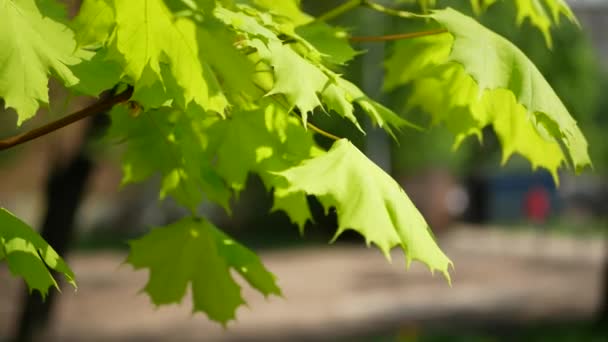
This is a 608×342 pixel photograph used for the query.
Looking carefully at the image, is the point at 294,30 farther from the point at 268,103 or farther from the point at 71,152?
the point at 71,152

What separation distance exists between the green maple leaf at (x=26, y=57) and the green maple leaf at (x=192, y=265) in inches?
30.3

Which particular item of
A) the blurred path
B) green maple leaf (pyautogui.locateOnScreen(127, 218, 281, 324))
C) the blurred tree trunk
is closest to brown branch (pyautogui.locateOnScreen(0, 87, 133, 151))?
green maple leaf (pyautogui.locateOnScreen(127, 218, 281, 324))

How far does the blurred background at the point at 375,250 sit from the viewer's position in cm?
816

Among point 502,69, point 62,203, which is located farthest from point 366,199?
point 62,203

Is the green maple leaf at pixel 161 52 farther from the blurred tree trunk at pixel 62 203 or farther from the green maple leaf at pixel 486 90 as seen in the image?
the blurred tree trunk at pixel 62 203

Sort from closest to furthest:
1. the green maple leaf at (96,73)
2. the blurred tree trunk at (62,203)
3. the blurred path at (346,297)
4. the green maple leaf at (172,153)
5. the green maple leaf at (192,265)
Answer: the green maple leaf at (96,73), the green maple leaf at (172,153), the green maple leaf at (192,265), the blurred tree trunk at (62,203), the blurred path at (346,297)

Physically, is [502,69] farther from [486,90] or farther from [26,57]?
[26,57]

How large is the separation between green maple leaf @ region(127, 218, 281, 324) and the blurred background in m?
0.79

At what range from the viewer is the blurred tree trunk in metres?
5.29

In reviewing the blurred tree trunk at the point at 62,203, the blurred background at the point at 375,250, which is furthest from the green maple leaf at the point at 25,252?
the blurred tree trunk at the point at 62,203

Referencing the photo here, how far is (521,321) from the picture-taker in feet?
31.2

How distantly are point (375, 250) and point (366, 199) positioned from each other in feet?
52.6

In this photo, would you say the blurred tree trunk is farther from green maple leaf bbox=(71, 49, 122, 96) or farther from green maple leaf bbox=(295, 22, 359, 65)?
green maple leaf bbox=(71, 49, 122, 96)

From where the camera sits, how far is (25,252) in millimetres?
1636
